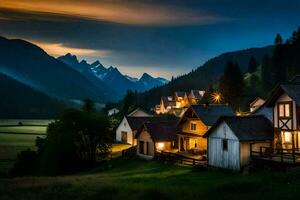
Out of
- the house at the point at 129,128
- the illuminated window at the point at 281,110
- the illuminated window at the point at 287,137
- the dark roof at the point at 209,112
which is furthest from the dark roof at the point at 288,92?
the house at the point at 129,128

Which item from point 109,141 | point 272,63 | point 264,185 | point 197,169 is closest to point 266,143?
point 197,169

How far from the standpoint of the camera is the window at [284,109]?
4240 centimetres

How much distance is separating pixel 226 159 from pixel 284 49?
10234 centimetres

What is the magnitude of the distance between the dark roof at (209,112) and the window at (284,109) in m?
17.8

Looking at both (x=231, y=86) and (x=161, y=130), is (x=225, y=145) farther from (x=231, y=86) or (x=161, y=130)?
(x=231, y=86)

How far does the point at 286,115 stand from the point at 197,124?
21212 mm

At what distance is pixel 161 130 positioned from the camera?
66500 mm

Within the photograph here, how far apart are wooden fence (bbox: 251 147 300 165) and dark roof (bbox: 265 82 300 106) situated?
5.05 meters

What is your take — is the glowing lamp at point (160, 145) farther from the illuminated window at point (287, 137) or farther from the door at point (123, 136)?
the door at point (123, 136)

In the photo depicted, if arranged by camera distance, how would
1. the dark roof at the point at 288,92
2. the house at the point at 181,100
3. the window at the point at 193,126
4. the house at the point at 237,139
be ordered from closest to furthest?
1. the dark roof at the point at 288,92
2. the house at the point at 237,139
3. the window at the point at 193,126
4. the house at the point at 181,100

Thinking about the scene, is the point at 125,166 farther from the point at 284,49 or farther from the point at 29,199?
the point at 284,49

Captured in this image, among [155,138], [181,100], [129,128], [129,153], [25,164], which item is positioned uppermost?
[181,100]

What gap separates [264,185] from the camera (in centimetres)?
2755

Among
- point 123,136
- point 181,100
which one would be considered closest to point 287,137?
point 123,136
